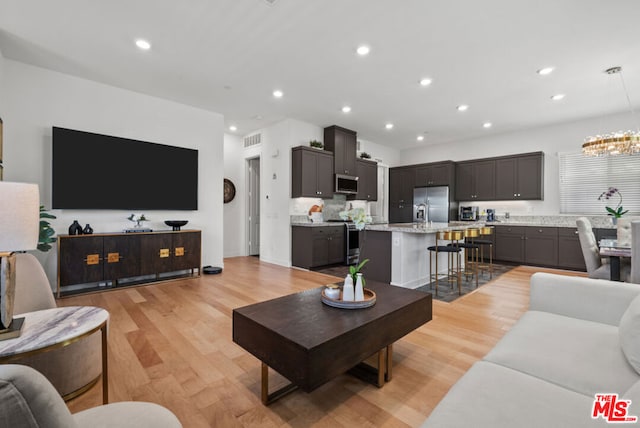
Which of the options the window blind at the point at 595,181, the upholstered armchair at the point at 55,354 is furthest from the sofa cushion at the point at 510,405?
the window blind at the point at 595,181

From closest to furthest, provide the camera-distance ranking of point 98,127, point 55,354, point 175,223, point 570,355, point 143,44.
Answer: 1. point 570,355
2. point 55,354
3. point 143,44
4. point 98,127
5. point 175,223

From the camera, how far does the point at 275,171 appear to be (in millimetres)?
6176

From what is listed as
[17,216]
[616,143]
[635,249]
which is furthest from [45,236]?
[616,143]

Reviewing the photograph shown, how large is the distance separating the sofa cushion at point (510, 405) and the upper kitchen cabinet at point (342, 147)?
5.44 m

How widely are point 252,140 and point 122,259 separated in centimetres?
387

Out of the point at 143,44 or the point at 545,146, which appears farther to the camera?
the point at 545,146

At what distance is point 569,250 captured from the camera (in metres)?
5.43

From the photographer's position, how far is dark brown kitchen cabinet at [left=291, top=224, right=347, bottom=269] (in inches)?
214

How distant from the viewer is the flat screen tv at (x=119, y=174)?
381 cm

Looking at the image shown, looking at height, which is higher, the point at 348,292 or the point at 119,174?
the point at 119,174

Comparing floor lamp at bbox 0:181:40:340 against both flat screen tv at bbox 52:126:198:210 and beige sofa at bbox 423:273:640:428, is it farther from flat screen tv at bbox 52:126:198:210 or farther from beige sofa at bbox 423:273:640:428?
flat screen tv at bbox 52:126:198:210

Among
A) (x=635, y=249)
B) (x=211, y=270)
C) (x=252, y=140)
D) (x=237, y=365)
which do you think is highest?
(x=252, y=140)

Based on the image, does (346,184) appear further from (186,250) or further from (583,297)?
(583,297)

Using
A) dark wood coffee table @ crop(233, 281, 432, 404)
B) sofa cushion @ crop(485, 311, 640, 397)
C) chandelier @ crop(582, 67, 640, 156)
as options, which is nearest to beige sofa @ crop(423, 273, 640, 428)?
sofa cushion @ crop(485, 311, 640, 397)
